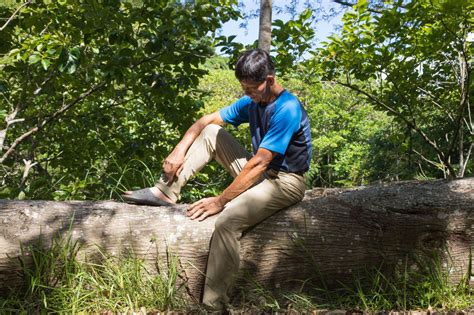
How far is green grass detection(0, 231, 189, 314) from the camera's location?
326 cm

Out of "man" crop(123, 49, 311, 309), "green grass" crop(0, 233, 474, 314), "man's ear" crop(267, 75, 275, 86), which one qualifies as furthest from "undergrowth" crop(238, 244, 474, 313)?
"man's ear" crop(267, 75, 275, 86)

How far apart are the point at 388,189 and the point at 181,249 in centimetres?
157

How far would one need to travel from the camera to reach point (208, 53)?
17.1 feet

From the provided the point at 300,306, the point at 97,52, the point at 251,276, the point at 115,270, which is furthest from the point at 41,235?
the point at 97,52

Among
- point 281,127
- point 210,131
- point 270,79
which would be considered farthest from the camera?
point 210,131

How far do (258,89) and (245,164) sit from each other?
50 centimetres

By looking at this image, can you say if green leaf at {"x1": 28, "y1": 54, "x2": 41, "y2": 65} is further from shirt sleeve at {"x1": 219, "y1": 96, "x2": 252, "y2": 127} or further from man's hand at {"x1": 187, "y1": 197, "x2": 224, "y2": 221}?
man's hand at {"x1": 187, "y1": 197, "x2": 224, "y2": 221}

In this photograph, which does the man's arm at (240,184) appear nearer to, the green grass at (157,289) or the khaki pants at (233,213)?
the khaki pants at (233,213)

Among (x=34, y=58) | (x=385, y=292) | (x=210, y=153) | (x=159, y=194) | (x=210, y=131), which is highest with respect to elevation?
(x=34, y=58)

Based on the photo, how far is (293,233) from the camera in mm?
3566

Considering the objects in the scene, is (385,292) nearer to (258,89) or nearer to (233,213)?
(233,213)

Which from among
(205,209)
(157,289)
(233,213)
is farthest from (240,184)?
(157,289)

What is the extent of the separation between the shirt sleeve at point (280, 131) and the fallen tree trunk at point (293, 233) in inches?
21.3

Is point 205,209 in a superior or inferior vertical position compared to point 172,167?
inferior
